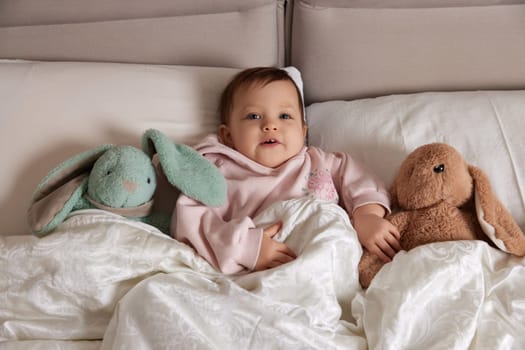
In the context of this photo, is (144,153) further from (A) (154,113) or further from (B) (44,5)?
(B) (44,5)

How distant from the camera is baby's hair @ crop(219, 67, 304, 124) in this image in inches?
48.6

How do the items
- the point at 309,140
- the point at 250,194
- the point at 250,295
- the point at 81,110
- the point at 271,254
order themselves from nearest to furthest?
1. the point at 250,295
2. the point at 271,254
3. the point at 250,194
4. the point at 81,110
5. the point at 309,140

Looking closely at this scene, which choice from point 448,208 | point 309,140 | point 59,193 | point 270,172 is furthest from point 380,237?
point 59,193

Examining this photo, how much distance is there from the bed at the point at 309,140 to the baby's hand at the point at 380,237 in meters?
0.08

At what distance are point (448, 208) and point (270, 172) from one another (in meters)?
0.41

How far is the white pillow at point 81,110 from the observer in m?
1.18

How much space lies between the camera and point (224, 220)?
1144mm

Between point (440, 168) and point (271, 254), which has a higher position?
point (440, 168)

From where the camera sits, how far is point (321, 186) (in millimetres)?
1145

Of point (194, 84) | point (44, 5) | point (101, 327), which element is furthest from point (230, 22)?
point (101, 327)

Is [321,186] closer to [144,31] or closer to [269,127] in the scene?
[269,127]

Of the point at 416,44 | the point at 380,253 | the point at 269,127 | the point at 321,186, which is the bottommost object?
the point at 380,253

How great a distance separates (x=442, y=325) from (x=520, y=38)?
941 millimetres

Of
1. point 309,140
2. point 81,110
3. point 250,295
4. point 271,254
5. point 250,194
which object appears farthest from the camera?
point 309,140
